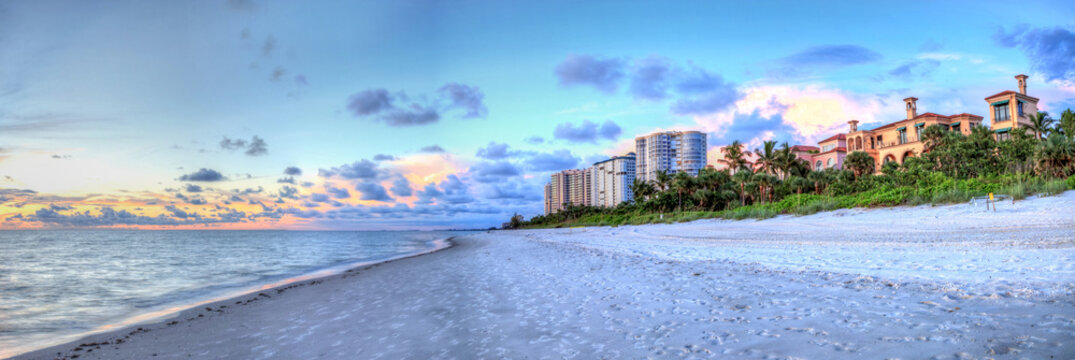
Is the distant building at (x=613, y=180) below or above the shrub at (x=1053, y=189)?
above

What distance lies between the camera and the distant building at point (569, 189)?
174000 mm

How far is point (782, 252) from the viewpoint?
12.3m

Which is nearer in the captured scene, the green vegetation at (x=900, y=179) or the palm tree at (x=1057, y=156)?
the green vegetation at (x=900, y=179)

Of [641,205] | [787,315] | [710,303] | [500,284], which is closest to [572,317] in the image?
[710,303]

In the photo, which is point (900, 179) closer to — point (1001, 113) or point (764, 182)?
point (764, 182)

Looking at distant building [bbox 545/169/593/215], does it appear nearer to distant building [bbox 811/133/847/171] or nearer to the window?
distant building [bbox 811/133/847/171]

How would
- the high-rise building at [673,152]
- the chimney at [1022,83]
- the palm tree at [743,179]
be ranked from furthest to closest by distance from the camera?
1. the high-rise building at [673,152]
2. the palm tree at [743,179]
3. the chimney at [1022,83]

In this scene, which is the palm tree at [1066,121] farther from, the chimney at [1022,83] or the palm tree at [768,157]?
the palm tree at [768,157]

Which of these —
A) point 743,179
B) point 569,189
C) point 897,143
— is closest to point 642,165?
point 569,189

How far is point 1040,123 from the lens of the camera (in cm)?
4553

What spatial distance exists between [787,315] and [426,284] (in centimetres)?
808

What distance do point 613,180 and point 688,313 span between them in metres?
154

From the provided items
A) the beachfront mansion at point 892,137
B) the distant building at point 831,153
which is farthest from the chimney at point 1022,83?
the distant building at point 831,153

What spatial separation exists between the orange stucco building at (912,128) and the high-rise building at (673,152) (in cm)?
7256
